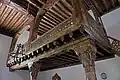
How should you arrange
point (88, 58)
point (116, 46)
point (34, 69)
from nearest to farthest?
point (88, 58) → point (116, 46) → point (34, 69)

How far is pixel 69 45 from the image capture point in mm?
3574

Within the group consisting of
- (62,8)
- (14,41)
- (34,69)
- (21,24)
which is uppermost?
(21,24)

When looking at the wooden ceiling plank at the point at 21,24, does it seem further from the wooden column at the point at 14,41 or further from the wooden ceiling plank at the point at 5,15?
the wooden ceiling plank at the point at 5,15

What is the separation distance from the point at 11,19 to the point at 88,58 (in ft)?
15.4

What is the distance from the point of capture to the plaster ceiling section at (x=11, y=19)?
587cm

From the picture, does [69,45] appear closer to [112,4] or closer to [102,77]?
[102,77]

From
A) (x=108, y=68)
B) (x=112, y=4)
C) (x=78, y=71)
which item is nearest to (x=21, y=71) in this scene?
(x=78, y=71)

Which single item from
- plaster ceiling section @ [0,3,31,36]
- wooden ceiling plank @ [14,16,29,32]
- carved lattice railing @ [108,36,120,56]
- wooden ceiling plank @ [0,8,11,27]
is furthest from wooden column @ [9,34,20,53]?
carved lattice railing @ [108,36,120,56]

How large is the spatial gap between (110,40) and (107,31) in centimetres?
44

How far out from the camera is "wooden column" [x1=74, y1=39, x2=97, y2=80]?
3.01 m

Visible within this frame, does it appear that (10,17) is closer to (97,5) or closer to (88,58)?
(97,5)

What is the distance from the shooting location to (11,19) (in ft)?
21.7

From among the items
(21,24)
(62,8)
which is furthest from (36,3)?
(21,24)

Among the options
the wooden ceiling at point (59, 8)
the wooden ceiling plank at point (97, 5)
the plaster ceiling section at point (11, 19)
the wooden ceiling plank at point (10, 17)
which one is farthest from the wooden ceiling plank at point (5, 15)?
the wooden ceiling plank at point (97, 5)
